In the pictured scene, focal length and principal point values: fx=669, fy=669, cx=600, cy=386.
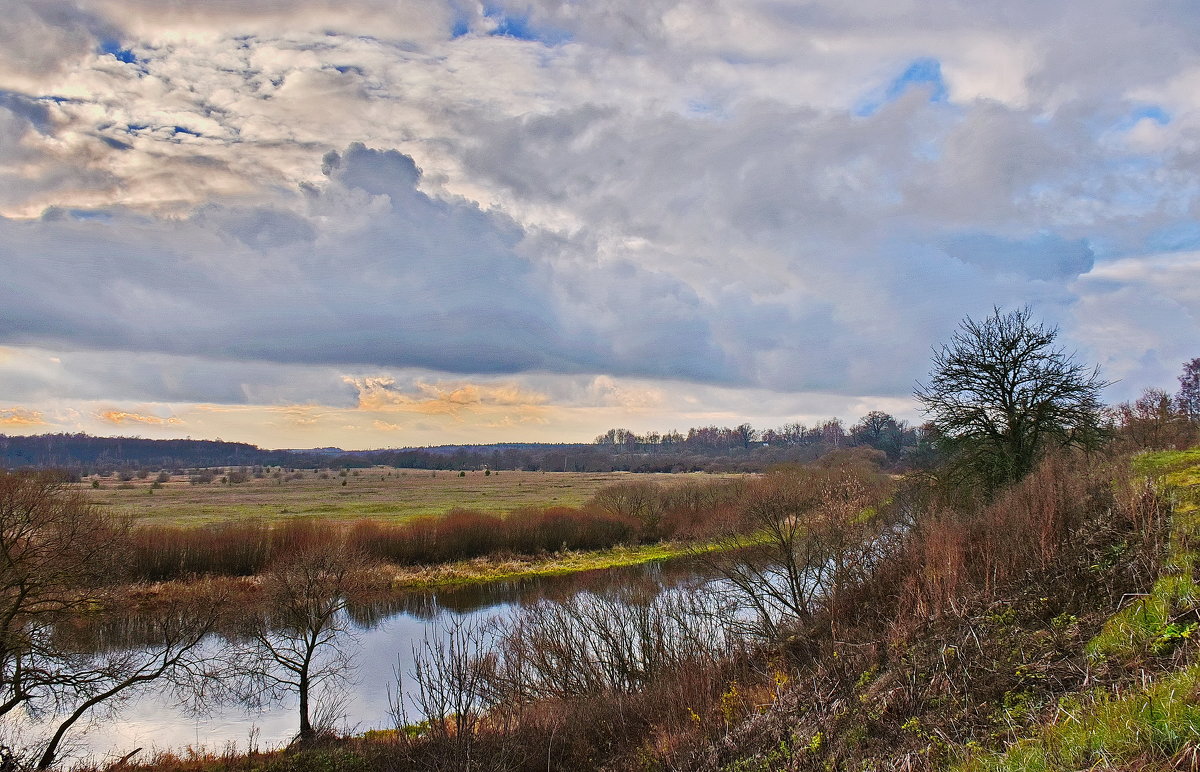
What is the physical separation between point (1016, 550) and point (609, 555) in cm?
4668

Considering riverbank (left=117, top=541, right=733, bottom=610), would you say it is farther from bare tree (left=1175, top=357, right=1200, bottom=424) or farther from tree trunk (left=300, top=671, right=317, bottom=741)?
bare tree (left=1175, top=357, right=1200, bottom=424)

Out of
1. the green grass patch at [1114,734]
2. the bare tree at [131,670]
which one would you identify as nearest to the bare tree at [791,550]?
the green grass patch at [1114,734]

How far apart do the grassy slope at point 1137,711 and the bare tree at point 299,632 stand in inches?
969

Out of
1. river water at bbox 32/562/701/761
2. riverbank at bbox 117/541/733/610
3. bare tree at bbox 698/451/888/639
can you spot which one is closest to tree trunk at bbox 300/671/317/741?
river water at bbox 32/562/701/761

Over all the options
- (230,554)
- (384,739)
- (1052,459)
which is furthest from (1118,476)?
(230,554)

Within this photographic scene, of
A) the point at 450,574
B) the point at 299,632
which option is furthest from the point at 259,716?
the point at 450,574

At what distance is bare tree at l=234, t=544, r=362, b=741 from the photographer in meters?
27.1

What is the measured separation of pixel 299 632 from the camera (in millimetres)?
28125

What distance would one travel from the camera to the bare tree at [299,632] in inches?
1065

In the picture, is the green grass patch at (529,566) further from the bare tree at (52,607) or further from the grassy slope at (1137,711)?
the grassy slope at (1137,711)

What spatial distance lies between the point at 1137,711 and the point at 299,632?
29.0 m

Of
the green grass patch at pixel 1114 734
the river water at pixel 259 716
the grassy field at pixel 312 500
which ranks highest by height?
the green grass patch at pixel 1114 734

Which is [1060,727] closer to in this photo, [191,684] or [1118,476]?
[1118,476]

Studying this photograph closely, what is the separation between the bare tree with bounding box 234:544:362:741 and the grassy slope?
24624mm
